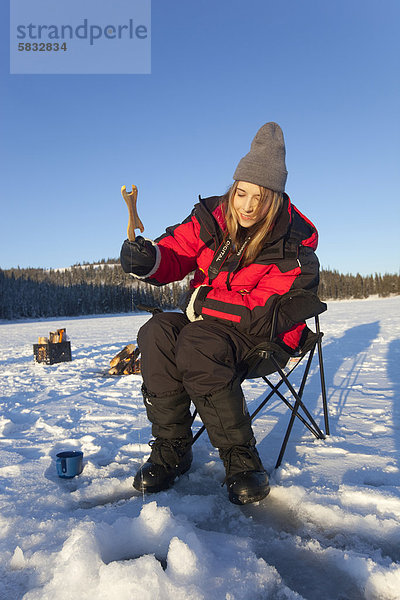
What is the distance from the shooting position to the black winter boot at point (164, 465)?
1.92 meters

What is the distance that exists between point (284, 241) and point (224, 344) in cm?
65

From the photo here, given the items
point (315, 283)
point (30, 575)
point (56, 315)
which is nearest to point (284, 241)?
point (315, 283)

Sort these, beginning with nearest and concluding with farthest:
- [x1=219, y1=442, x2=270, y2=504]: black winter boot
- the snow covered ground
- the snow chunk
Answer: the snow covered ground, the snow chunk, [x1=219, y1=442, x2=270, y2=504]: black winter boot

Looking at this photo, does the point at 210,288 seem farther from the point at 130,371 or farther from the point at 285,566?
the point at 130,371

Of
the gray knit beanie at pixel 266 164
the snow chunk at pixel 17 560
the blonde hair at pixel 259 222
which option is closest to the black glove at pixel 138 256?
the blonde hair at pixel 259 222

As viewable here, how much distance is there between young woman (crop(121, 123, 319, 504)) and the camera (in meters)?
1.86

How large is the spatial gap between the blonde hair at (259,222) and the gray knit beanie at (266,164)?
0.05 meters

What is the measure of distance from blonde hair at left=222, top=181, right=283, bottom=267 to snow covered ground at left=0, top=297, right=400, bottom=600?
46.7 inches

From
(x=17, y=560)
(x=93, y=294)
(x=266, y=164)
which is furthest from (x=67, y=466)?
(x=93, y=294)

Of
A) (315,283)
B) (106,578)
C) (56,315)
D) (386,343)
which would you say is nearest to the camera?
(106,578)

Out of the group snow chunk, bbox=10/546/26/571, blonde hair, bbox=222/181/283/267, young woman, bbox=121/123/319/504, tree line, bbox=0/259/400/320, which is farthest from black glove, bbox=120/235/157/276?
tree line, bbox=0/259/400/320

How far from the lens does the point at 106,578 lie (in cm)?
114

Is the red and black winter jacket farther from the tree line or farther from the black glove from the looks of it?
the tree line

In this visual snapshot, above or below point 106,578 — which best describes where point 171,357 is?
above
